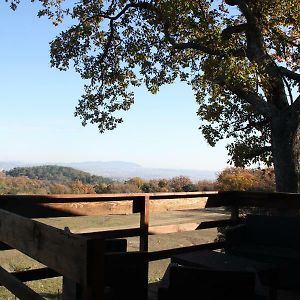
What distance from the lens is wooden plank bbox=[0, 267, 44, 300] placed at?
2.04 metres

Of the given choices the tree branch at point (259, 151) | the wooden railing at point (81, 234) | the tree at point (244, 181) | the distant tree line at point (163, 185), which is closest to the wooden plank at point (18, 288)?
the wooden railing at point (81, 234)

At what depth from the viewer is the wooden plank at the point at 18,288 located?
80.4 inches

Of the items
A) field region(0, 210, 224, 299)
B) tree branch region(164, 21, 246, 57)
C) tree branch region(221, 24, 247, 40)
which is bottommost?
field region(0, 210, 224, 299)

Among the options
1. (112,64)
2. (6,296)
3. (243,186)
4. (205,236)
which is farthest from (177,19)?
(243,186)

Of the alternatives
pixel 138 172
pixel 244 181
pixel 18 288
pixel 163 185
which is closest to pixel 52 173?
pixel 163 185

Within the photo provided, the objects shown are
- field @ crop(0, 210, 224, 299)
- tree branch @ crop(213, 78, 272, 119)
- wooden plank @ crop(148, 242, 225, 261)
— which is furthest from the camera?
tree branch @ crop(213, 78, 272, 119)

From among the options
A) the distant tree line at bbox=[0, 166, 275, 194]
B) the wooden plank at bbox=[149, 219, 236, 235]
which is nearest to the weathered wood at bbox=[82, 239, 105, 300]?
the wooden plank at bbox=[149, 219, 236, 235]

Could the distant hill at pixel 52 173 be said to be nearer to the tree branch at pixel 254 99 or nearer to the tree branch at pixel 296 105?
the tree branch at pixel 254 99

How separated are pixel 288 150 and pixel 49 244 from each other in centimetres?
642

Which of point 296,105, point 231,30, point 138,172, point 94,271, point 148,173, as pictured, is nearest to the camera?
point 94,271

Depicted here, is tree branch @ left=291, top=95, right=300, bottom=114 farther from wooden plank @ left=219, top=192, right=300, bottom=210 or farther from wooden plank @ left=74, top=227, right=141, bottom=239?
wooden plank @ left=74, top=227, right=141, bottom=239

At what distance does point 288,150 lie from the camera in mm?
7582

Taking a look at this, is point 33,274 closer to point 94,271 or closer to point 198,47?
point 94,271

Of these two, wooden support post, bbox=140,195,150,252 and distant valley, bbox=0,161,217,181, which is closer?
wooden support post, bbox=140,195,150,252
